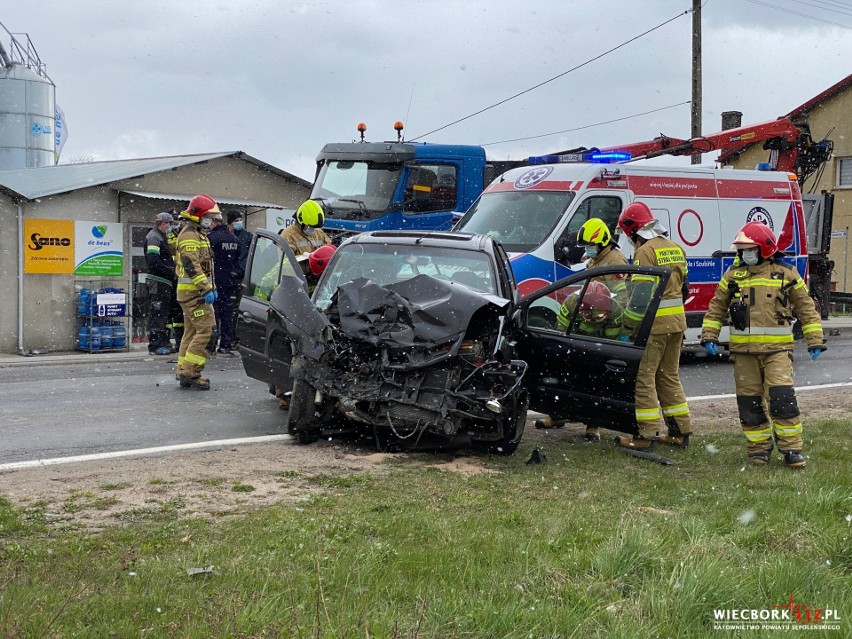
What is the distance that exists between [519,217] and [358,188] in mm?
4341

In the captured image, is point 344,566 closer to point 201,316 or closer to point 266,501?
point 266,501

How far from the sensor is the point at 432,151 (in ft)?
53.1

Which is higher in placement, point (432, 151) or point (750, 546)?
point (432, 151)

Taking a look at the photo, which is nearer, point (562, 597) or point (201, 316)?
point (562, 597)

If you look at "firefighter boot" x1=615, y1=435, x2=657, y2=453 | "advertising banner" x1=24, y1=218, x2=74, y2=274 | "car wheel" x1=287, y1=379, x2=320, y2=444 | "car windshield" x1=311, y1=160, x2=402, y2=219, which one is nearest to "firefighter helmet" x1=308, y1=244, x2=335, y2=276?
"car wheel" x1=287, y1=379, x2=320, y2=444

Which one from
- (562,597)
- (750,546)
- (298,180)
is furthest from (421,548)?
(298,180)

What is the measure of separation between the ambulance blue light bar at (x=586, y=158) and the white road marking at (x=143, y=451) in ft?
21.8

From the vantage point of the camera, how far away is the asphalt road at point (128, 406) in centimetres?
790

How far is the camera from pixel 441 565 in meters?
4.67

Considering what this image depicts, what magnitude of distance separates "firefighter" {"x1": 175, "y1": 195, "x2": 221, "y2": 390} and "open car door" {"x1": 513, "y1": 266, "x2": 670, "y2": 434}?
4.07 m

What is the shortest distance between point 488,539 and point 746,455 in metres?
3.73

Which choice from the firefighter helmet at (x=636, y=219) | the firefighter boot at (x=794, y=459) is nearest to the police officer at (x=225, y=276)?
the firefighter helmet at (x=636, y=219)

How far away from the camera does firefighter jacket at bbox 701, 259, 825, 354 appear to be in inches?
302

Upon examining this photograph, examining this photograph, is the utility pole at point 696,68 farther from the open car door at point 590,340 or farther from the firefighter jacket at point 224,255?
the open car door at point 590,340
